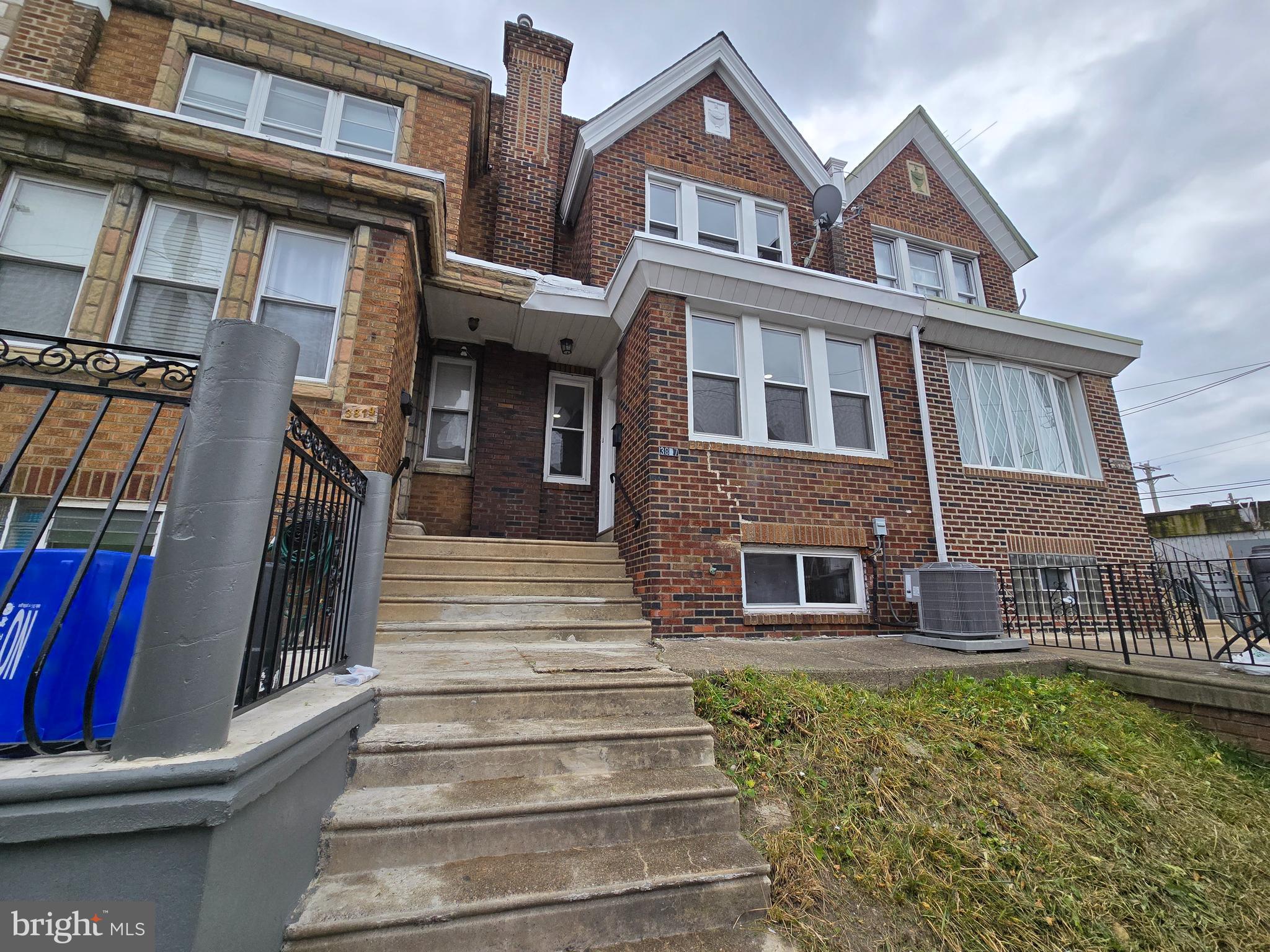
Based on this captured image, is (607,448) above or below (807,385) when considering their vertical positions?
below

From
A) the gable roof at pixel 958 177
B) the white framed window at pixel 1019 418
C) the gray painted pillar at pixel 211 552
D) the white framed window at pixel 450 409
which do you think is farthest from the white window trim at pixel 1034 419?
the gray painted pillar at pixel 211 552

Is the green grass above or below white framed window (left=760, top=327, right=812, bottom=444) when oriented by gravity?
below

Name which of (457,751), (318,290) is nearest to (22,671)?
(457,751)

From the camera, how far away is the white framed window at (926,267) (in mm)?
A: 8961

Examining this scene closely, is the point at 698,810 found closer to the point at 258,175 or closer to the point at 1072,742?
the point at 1072,742

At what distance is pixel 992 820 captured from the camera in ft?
8.84

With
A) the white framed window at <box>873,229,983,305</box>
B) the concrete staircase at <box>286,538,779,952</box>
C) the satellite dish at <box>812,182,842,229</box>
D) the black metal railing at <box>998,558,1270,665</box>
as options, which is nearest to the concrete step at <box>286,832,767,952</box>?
the concrete staircase at <box>286,538,779,952</box>

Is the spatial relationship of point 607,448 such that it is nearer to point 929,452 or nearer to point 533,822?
point 929,452

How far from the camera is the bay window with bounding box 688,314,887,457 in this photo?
5.98 m

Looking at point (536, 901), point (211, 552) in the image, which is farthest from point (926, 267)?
point (211, 552)

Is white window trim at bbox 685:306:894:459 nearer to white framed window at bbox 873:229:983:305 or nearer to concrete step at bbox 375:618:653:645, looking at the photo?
concrete step at bbox 375:618:653:645

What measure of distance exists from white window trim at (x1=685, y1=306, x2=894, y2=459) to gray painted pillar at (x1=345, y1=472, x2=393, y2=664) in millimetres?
3347

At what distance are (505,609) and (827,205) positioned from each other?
775 cm

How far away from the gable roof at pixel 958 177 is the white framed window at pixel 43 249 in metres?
10.9
